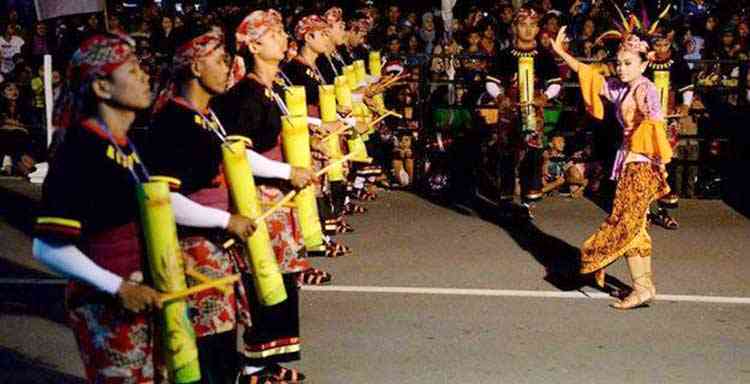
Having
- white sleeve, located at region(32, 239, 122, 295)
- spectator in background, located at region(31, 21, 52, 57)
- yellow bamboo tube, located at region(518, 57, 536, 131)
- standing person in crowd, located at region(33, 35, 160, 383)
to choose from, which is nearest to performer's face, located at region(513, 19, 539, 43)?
yellow bamboo tube, located at region(518, 57, 536, 131)

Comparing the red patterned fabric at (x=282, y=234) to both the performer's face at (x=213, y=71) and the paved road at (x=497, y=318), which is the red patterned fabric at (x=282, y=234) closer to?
the paved road at (x=497, y=318)

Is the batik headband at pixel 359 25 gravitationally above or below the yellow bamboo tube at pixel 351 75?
above

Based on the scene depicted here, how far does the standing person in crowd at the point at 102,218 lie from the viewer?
3.33 m

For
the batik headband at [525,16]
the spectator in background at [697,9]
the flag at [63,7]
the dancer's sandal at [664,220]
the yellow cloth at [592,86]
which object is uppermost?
the flag at [63,7]

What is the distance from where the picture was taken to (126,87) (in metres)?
3.45

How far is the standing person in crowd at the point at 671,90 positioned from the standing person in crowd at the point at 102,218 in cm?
672

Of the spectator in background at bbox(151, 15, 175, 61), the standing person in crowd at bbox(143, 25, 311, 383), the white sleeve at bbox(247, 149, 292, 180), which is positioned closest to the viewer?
the standing person in crowd at bbox(143, 25, 311, 383)

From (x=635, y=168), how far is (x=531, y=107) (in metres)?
3.14

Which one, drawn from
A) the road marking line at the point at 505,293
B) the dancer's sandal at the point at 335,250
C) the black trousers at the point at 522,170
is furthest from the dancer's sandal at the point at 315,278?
the black trousers at the point at 522,170

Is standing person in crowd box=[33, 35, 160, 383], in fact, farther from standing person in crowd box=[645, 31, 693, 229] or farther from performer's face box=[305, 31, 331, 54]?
standing person in crowd box=[645, 31, 693, 229]

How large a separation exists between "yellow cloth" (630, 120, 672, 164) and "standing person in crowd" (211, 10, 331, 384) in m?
2.40

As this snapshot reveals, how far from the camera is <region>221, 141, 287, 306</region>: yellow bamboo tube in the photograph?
13.4ft

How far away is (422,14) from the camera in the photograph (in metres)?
15.7

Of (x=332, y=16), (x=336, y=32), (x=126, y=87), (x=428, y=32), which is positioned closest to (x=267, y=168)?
(x=126, y=87)
